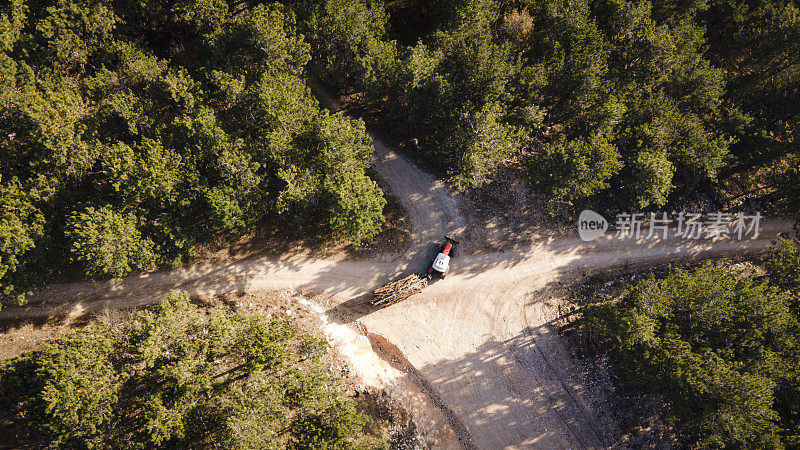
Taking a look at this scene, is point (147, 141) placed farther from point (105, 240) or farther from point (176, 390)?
point (176, 390)

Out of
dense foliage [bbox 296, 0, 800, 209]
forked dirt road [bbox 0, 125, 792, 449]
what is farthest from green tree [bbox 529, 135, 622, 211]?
forked dirt road [bbox 0, 125, 792, 449]

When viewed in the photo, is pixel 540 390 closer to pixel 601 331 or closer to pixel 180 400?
pixel 601 331

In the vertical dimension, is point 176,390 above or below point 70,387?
below

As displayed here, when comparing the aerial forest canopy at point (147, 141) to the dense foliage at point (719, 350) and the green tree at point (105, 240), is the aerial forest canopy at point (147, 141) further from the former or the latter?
the dense foliage at point (719, 350)

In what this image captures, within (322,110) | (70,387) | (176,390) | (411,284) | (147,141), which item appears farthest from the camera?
(411,284)

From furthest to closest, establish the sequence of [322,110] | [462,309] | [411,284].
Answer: [462,309], [411,284], [322,110]

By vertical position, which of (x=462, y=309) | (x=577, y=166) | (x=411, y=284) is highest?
(x=577, y=166)

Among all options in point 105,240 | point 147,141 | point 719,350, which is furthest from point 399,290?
point 719,350

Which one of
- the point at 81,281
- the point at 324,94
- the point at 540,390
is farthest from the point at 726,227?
the point at 81,281
